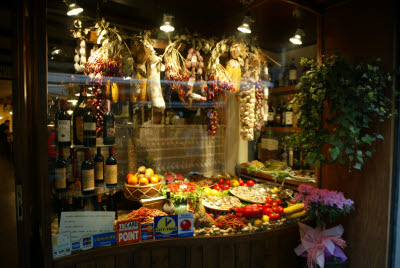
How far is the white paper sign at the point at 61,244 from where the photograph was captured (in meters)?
1.85

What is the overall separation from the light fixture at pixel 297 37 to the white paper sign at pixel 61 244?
302 centimetres

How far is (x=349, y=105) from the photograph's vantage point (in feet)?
7.19

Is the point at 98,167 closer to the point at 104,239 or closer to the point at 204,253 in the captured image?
the point at 104,239

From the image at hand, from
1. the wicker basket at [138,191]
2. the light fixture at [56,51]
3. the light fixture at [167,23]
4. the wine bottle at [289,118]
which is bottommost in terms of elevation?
the wicker basket at [138,191]

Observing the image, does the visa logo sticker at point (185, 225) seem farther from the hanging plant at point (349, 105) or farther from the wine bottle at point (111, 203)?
the hanging plant at point (349, 105)

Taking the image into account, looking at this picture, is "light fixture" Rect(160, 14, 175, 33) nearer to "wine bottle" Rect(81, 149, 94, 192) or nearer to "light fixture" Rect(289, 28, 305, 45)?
"wine bottle" Rect(81, 149, 94, 192)

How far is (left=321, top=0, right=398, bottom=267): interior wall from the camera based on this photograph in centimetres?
234

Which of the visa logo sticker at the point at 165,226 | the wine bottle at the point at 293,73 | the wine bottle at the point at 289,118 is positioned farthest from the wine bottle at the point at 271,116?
the visa logo sticker at the point at 165,226

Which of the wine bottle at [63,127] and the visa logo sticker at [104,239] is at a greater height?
the wine bottle at [63,127]

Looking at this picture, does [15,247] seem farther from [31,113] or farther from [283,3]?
[283,3]

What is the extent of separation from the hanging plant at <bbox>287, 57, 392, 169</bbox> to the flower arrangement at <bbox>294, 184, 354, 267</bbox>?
30 centimetres

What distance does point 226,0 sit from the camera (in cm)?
282

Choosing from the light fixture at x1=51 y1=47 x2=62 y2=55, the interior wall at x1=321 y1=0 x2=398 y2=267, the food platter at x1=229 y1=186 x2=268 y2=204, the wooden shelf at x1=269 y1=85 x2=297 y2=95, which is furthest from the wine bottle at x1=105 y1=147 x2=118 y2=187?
the wooden shelf at x1=269 y1=85 x2=297 y2=95

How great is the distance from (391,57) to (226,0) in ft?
5.28
